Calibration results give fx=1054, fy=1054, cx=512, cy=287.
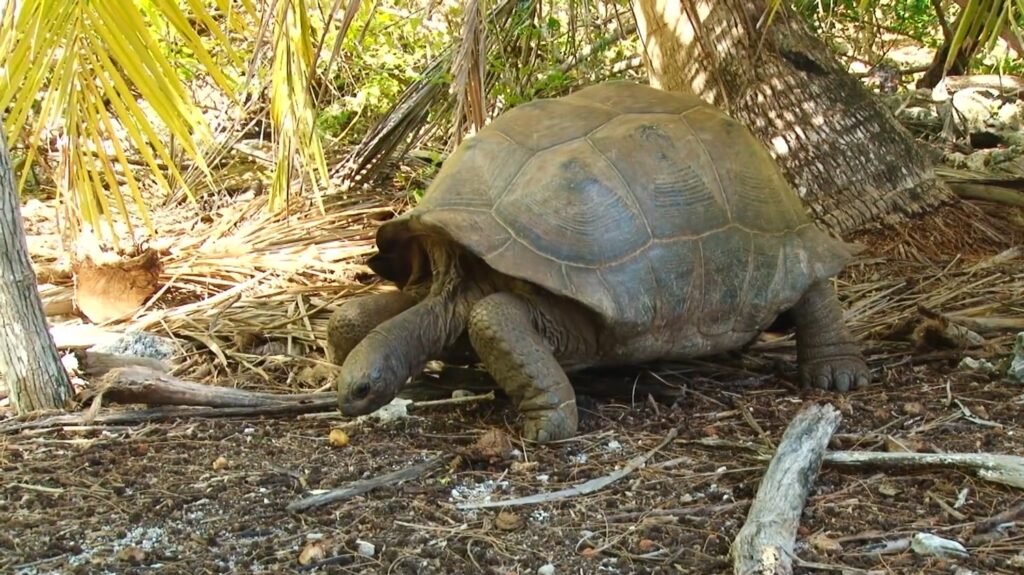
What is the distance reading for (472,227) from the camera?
343 centimetres

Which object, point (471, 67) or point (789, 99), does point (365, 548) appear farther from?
point (789, 99)

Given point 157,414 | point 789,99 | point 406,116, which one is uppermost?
point 406,116

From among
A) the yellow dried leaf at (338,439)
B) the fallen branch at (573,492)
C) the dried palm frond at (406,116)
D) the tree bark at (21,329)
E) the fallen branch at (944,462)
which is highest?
the dried palm frond at (406,116)

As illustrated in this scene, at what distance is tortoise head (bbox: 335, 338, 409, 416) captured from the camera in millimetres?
3213

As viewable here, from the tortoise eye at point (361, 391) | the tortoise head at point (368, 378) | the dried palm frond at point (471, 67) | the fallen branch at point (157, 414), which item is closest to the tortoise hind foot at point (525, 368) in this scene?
the tortoise head at point (368, 378)

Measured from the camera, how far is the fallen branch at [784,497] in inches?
90.5

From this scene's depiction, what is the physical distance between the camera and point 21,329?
333 cm

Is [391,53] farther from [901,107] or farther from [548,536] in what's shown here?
[548,536]

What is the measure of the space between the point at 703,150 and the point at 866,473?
1.36m

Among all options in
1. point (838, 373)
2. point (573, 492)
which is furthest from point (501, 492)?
point (838, 373)

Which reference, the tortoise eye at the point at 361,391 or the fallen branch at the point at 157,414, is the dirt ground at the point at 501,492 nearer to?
the fallen branch at the point at 157,414

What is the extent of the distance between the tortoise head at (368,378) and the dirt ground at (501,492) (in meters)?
0.14

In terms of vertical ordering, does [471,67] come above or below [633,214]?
above

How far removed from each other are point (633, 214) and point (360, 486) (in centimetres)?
128
